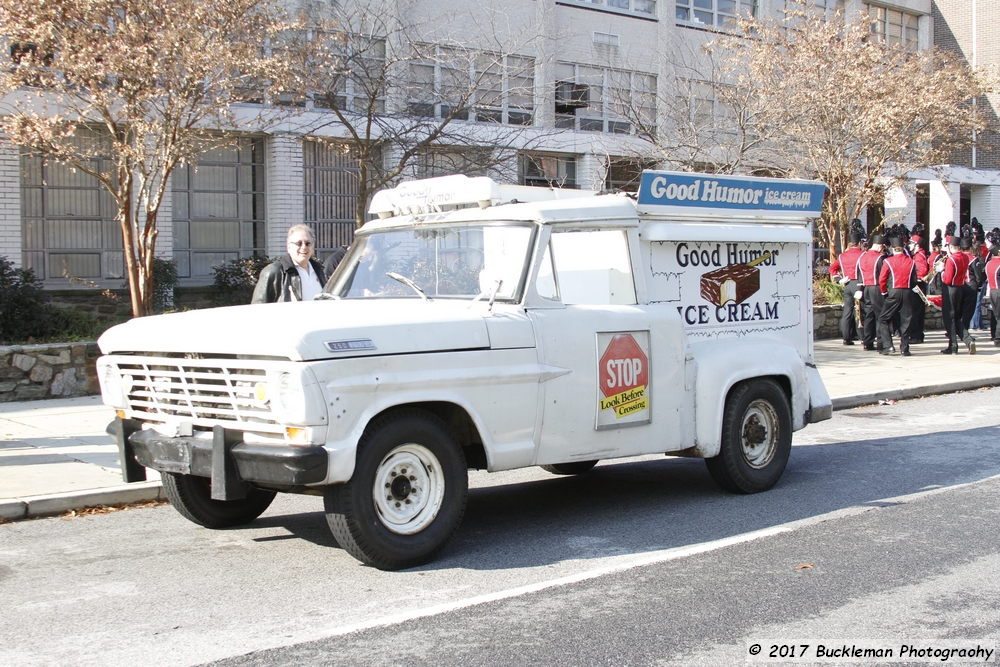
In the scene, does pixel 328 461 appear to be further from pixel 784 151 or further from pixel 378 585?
pixel 784 151

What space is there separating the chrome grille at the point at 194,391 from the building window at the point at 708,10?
2446cm

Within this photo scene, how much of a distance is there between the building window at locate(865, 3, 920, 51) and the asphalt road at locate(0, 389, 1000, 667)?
2970 centimetres

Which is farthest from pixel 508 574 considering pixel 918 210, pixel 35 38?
pixel 918 210

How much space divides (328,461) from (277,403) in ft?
1.27

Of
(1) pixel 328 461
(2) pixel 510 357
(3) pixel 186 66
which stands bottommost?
(1) pixel 328 461

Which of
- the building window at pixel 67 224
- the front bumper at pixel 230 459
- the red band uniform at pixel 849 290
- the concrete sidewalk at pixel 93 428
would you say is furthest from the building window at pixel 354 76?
the front bumper at pixel 230 459

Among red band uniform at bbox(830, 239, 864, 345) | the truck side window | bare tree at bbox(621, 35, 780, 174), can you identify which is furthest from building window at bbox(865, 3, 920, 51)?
the truck side window

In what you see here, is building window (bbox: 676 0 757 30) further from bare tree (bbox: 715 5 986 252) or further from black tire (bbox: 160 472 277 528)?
black tire (bbox: 160 472 277 528)

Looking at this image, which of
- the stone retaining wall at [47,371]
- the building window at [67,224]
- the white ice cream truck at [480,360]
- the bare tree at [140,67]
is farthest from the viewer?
the building window at [67,224]

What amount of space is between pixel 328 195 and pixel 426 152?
5490mm

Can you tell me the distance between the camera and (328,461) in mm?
5258

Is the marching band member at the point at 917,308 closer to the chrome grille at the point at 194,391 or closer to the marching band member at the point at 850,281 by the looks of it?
the marching band member at the point at 850,281

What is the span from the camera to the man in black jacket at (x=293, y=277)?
848 centimetres

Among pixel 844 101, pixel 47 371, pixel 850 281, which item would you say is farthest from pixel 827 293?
pixel 47 371
